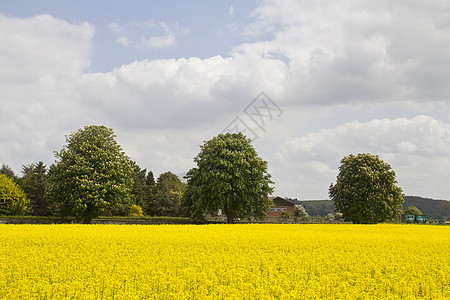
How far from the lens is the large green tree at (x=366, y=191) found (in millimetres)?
53281

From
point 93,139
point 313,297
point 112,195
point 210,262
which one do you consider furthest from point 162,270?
point 93,139

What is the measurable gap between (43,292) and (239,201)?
41990mm

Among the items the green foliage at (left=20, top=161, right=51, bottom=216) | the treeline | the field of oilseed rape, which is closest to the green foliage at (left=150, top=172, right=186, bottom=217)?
the treeline

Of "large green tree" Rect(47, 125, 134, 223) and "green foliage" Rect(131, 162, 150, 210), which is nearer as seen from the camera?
"large green tree" Rect(47, 125, 134, 223)

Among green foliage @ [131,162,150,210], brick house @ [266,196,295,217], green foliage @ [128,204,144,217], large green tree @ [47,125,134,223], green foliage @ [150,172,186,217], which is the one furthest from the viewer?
brick house @ [266,196,295,217]

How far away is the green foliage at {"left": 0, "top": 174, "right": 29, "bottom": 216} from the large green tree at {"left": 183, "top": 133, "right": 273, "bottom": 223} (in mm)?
26650

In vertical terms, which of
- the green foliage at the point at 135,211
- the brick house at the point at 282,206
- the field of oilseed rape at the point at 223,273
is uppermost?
the brick house at the point at 282,206

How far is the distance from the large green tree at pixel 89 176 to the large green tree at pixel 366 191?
101 ft

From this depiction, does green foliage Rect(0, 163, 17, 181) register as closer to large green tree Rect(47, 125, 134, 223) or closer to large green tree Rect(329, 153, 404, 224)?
large green tree Rect(47, 125, 134, 223)

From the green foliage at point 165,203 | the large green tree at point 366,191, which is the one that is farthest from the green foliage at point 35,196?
the large green tree at point 366,191

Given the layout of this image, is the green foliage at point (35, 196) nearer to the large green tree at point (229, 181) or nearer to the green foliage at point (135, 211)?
the green foliage at point (135, 211)

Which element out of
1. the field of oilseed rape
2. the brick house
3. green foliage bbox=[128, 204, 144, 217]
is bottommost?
the field of oilseed rape

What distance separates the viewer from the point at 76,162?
45969 mm

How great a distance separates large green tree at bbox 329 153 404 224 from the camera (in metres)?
53.3
